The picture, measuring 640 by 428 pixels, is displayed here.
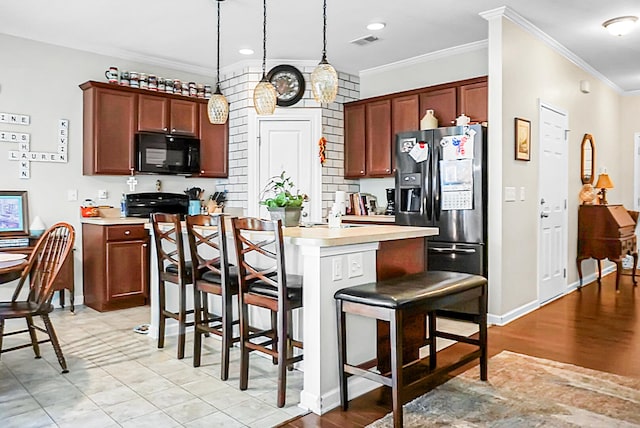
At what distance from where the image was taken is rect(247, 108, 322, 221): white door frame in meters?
5.73

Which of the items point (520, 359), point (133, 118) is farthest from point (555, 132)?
point (133, 118)

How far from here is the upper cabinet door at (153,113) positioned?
5258 mm

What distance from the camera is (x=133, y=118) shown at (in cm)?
519

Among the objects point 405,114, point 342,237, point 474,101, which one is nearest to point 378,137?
point 405,114

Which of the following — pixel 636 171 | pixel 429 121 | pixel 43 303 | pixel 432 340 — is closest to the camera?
pixel 43 303

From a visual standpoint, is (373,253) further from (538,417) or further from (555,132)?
(555,132)

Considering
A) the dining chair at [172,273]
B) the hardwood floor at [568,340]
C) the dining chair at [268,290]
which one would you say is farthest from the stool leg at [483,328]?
the dining chair at [172,273]

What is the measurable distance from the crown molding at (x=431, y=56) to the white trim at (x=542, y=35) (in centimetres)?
51

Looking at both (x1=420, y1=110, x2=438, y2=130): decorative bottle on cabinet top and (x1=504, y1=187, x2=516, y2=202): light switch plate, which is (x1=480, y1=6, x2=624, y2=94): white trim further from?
(x1=504, y1=187, x2=516, y2=202): light switch plate

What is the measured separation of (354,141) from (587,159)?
296 cm

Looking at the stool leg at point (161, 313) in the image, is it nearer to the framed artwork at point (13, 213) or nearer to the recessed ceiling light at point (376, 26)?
the framed artwork at point (13, 213)

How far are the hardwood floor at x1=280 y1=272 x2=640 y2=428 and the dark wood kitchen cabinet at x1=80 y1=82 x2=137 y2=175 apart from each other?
3747mm

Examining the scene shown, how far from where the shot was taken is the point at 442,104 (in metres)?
5.01

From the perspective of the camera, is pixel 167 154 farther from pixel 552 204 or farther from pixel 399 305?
pixel 552 204
